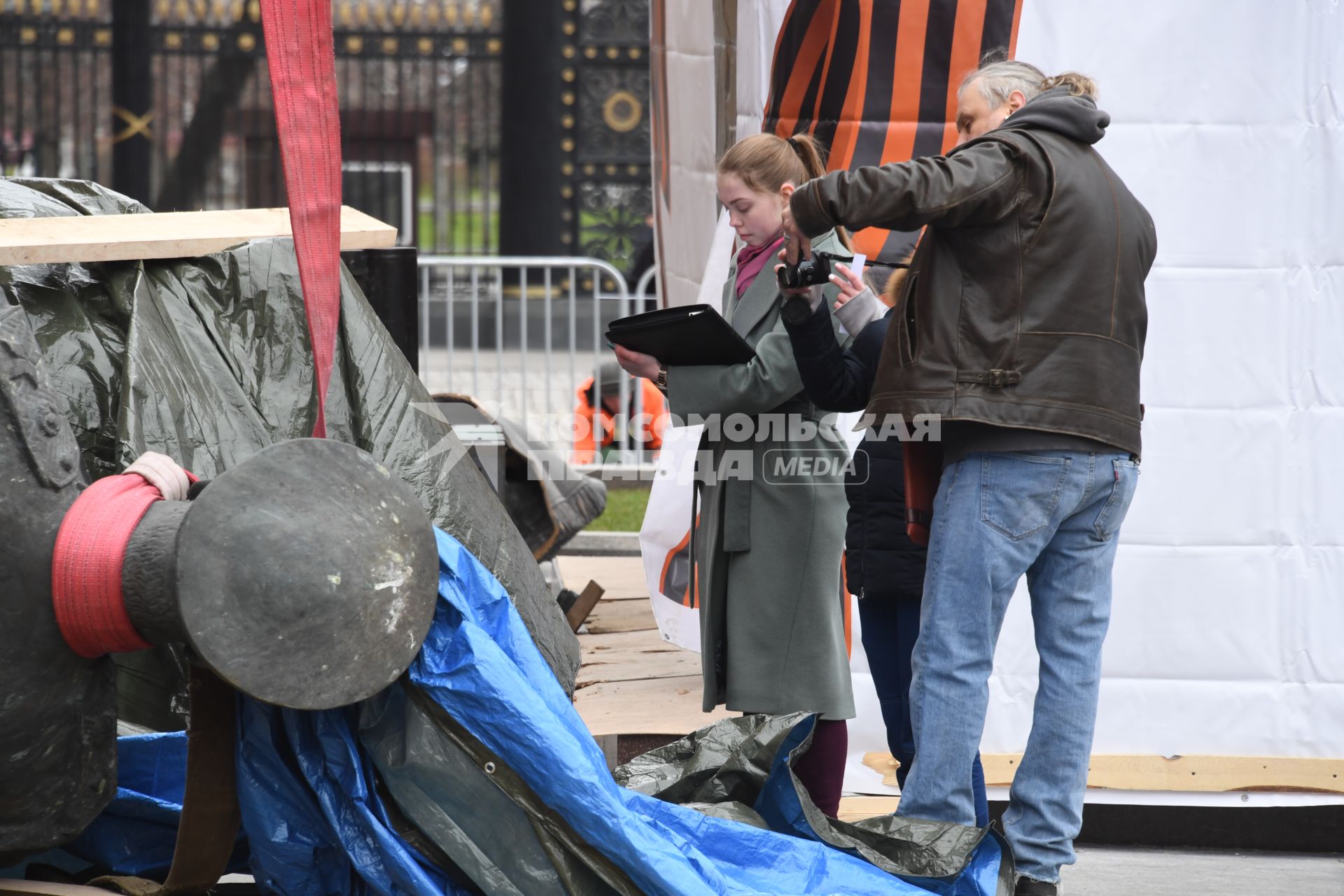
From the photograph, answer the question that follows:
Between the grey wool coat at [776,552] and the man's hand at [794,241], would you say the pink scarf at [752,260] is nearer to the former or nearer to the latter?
the grey wool coat at [776,552]

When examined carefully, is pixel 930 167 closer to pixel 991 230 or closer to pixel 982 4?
pixel 991 230

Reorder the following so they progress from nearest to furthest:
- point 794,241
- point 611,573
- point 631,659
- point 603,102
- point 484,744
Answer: point 484,744
point 794,241
point 631,659
point 611,573
point 603,102

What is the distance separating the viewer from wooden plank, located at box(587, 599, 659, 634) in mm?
5199

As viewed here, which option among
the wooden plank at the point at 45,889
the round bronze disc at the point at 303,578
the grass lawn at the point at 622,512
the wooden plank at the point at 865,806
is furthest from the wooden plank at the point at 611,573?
the round bronze disc at the point at 303,578

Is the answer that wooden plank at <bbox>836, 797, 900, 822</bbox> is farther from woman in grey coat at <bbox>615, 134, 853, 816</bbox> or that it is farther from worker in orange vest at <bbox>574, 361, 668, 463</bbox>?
worker in orange vest at <bbox>574, 361, 668, 463</bbox>

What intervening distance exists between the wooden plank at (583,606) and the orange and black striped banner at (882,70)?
180 cm

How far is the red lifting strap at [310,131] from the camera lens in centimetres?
245

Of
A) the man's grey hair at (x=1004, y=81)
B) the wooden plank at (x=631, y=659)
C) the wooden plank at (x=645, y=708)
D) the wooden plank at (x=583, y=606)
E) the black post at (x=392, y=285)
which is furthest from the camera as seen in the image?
the wooden plank at (x=583, y=606)

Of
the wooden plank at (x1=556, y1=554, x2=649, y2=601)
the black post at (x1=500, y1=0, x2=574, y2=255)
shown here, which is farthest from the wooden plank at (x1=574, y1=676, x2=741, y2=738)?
the black post at (x1=500, y1=0, x2=574, y2=255)

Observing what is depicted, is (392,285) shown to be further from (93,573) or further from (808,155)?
(93,573)

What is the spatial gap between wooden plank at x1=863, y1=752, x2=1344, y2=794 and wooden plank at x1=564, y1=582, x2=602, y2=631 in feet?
5.73

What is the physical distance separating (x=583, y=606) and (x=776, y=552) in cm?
195

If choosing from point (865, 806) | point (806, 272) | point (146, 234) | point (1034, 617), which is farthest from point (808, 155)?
point (865, 806)

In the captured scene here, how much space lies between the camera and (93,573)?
2170mm
